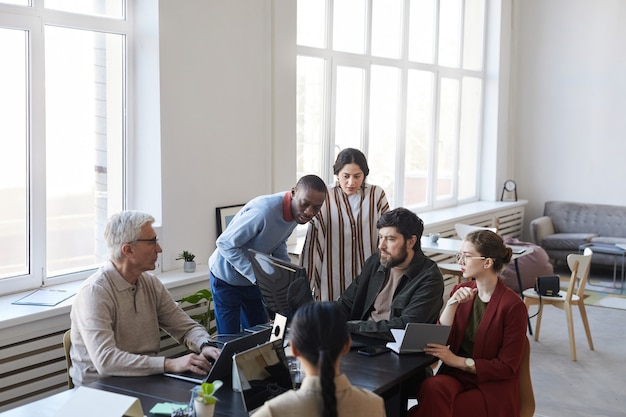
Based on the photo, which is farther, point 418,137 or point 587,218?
point 587,218

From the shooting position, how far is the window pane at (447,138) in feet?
30.7

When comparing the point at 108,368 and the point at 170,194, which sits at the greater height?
the point at 170,194

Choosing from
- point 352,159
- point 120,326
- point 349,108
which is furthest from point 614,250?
point 120,326

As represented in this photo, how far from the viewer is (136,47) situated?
5246 mm

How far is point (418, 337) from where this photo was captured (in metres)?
3.54

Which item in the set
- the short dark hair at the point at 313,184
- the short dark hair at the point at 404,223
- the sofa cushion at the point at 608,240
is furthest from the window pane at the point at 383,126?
the short dark hair at the point at 404,223

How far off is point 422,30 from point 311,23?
2.14 metres

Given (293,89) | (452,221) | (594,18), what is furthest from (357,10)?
(594,18)

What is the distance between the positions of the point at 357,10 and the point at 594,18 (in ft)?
12.8

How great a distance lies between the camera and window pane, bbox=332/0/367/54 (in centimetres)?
744

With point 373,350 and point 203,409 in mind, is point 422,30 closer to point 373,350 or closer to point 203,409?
point 373,350

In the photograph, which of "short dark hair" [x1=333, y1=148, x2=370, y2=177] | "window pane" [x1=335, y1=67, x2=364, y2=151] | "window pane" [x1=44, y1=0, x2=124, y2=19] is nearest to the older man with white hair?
"short dark hair" [x1=333, y1=148, x2=370, y2=177]

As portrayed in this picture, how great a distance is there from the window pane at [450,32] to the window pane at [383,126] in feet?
3.85

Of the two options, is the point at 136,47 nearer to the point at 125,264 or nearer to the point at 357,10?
the point at 125,264
